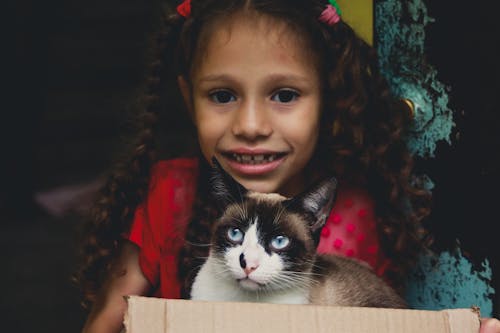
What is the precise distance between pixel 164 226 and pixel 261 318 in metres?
0.67

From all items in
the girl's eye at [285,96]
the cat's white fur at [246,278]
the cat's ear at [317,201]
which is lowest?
the cat's white fur at [246,278]

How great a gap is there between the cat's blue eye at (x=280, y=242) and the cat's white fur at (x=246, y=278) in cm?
2

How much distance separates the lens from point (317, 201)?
4.21 feet

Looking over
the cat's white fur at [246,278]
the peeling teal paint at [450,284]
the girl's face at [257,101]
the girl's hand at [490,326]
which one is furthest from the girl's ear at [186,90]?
the girl's hand at [490,326]

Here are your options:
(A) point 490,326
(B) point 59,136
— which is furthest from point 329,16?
(B) point 59,136

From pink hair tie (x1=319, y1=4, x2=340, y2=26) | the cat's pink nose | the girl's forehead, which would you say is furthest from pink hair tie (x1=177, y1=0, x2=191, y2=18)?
the cat's pink nose

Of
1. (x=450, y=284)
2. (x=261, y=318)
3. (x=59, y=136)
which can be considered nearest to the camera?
(x=261, y=318)

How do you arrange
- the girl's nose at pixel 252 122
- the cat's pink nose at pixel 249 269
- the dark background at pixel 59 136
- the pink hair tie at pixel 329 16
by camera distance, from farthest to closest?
the dark background at pixel 59 136
the pink hair tie at pixel 329 16
the girl's nose at pixel 252 122
the cat's pink nose at pixel 249 269

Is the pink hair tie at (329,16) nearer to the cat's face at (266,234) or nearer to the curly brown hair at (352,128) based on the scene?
the curly brown hair at (352,128)

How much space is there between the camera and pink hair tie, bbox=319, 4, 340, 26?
1.58 meters

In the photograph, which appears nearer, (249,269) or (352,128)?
(249,269)

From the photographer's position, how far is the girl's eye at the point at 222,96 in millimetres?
1522

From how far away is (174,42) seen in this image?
1748mm

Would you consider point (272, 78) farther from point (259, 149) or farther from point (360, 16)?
point (360, 16)
